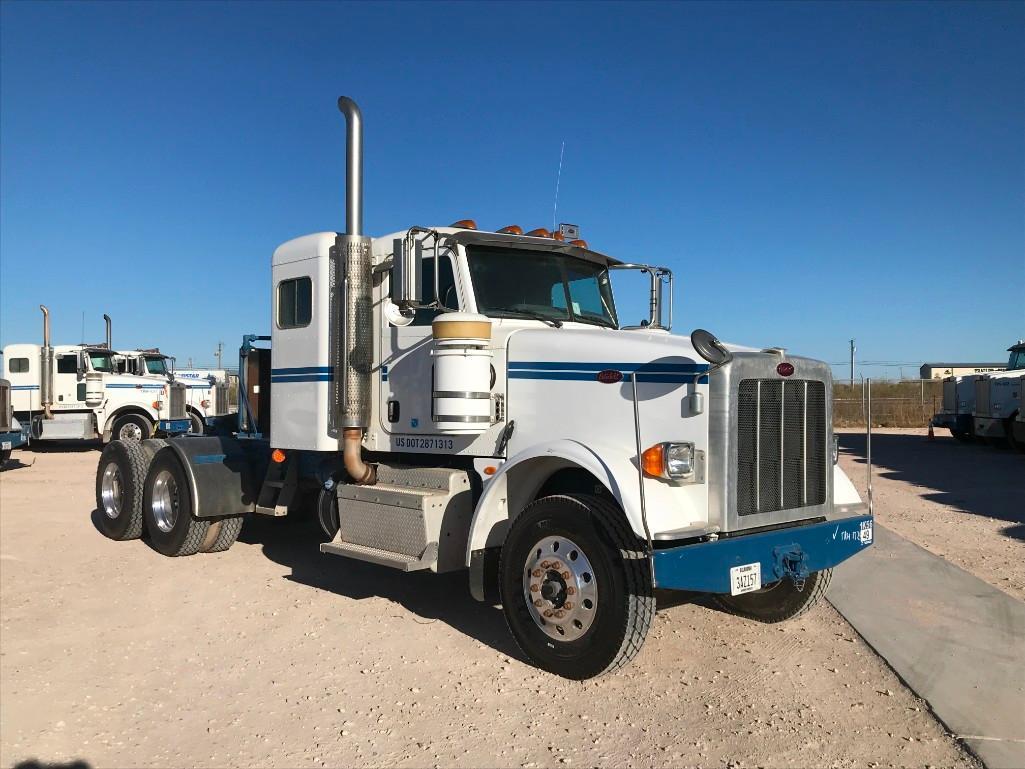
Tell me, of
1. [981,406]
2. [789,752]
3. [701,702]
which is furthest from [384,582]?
[981,406]

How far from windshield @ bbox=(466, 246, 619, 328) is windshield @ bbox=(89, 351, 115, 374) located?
16152 millimetres

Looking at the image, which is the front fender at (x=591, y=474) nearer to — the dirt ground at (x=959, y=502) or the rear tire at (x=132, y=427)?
the dirt ground at (x=959, y=502)

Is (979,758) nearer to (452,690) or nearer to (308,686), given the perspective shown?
(452,690)

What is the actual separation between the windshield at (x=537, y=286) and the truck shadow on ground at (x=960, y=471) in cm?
552

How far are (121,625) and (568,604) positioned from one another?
10.4 ft

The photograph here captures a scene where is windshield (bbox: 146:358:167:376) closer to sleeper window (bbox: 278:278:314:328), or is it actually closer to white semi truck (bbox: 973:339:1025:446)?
sleeper window (bbox: 278:278:314:328)

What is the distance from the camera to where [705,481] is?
4.43 m

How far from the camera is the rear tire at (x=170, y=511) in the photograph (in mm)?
7379

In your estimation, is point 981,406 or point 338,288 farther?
point 981,406

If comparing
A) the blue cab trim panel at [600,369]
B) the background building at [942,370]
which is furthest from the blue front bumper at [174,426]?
the background building at [942,370]

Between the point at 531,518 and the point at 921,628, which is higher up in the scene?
the point at 531,518

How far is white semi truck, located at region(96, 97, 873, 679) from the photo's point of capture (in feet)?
14.2

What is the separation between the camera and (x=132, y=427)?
1862 centimetres

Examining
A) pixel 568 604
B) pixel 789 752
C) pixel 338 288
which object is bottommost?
pixel 789 752
